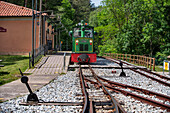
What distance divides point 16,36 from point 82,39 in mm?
14982

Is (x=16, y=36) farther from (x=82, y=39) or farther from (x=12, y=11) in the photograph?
(x=82, y=39)

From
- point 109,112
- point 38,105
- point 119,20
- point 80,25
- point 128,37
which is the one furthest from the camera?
point 119,20

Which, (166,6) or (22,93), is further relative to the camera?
(166,6)

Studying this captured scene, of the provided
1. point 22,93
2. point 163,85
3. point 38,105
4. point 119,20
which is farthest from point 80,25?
point 119,20

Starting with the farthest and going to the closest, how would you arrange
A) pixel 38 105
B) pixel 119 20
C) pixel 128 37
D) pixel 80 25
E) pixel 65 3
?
pixel 65 3
pixel 119 20
pixel 128 37
pixel 80 25
pixel 38 105

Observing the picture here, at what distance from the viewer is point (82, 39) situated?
21031mm

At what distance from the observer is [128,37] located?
3900 centimetres

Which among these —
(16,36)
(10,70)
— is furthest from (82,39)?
(16,36)

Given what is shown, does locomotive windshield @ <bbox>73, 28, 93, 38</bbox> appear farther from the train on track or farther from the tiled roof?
the tiled roof

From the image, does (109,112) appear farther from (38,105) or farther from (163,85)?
(163,85)

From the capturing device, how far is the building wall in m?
32.6

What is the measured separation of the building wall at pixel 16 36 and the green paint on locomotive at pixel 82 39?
1319cm

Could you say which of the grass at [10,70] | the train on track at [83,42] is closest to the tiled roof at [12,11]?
the grass at [10,70]

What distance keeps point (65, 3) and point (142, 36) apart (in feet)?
104
